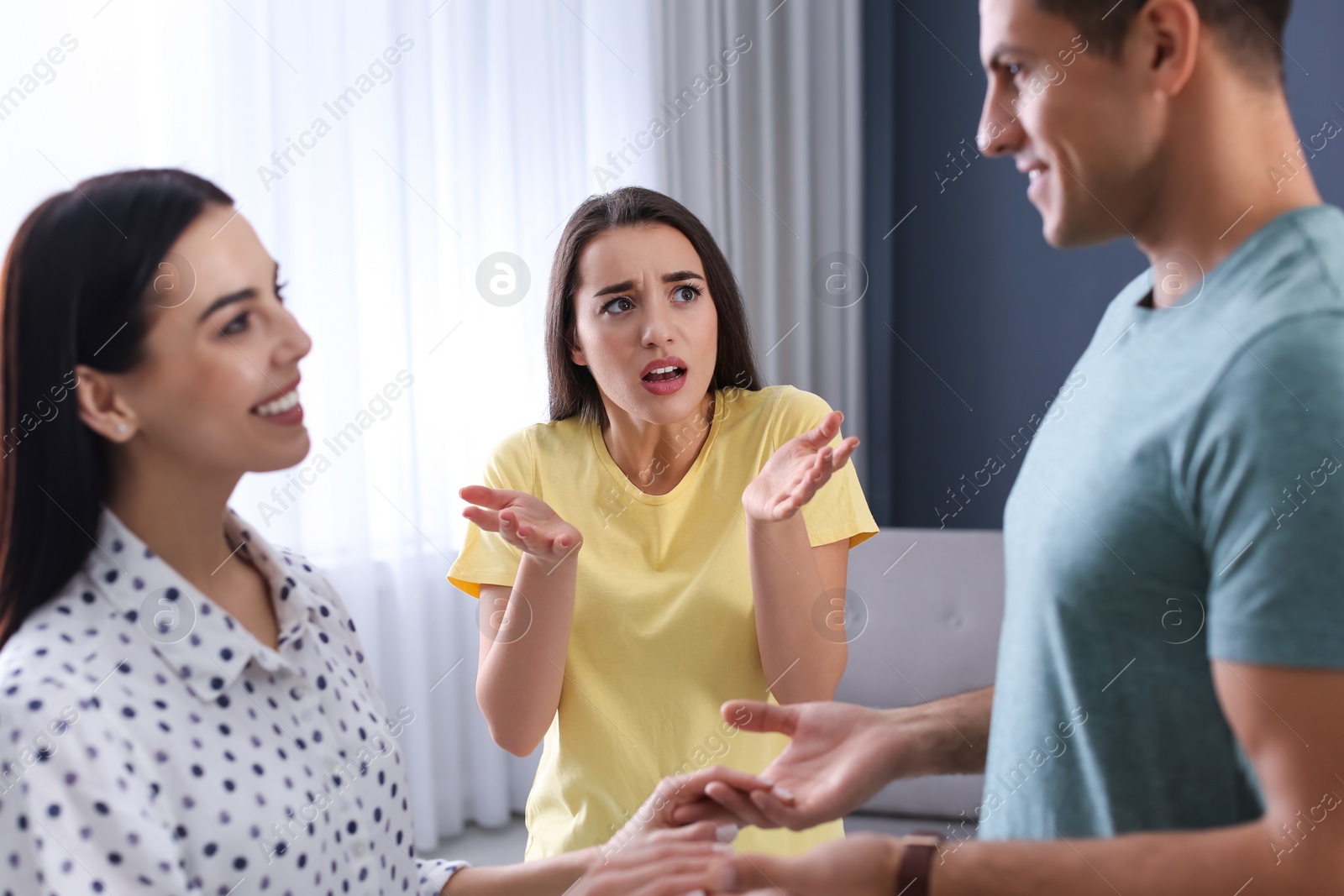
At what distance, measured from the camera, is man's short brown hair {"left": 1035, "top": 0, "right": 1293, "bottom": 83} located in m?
0.77

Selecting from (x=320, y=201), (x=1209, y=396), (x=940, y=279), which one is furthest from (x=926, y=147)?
(x=1209, y=396)

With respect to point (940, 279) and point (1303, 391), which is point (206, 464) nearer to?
point (1303, 391)

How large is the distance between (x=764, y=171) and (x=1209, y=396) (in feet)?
9.15

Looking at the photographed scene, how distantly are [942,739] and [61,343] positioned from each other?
2.93 ft

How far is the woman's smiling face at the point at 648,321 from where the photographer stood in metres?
1.51

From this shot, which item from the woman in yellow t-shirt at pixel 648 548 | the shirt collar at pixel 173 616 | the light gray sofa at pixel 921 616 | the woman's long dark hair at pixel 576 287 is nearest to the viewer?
the shirt collar at pixel 173 616

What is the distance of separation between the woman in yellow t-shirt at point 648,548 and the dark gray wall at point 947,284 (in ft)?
5.75

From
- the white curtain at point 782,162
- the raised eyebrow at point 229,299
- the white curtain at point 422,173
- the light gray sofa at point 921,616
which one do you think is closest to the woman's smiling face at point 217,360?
the raised eyebrow at point 229,299

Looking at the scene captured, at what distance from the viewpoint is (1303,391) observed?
2.14ft

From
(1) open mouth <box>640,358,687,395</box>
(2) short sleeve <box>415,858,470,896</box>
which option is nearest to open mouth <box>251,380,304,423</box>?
(2) short sleeve <box>415,858,470,896</box>

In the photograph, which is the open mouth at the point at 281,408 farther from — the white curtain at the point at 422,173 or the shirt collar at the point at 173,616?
the white curtain at the point at 422,173

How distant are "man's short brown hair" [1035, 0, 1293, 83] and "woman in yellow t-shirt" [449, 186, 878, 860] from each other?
59 centimetres

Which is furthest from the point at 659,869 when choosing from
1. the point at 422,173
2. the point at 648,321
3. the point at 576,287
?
the point at 422,173

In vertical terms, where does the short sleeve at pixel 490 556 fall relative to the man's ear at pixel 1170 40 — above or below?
below
